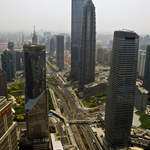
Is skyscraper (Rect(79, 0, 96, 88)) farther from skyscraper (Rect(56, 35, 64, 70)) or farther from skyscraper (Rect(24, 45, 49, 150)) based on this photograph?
skyscraper (Rect(56, 35, 64, 70))

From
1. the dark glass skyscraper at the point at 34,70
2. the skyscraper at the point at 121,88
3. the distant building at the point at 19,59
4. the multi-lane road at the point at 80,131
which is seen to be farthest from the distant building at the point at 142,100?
the distant building at the point at 19,59

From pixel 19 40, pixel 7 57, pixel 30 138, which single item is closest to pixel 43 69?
pixel 30 138

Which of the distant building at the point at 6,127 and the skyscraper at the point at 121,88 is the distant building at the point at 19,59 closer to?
the skyscraper at the point at 121,88

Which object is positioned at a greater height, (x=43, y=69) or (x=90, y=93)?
(x=43, y=69)

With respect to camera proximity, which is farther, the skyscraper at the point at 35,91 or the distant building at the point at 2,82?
the distant building at the point at 2,82

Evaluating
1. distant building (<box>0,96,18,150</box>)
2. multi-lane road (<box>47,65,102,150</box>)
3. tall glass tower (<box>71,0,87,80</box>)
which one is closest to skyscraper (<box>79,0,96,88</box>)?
multi-lane road (<box>47,65,102,150</box>)

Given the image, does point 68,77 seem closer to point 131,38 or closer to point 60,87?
point 60,87
